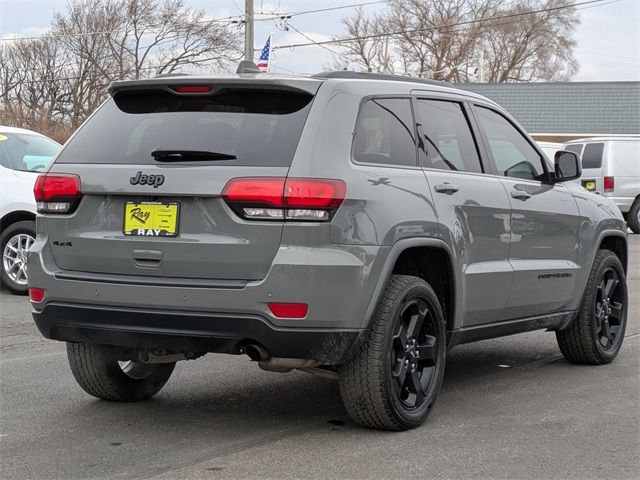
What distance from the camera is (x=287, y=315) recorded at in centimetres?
481

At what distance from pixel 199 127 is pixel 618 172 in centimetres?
1883

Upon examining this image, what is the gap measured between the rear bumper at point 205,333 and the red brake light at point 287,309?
6 cm

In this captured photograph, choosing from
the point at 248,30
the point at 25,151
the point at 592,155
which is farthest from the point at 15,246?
the point at 248,30

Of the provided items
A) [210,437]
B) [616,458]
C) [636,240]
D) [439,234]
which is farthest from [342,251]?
[636,240]

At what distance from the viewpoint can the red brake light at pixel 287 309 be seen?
480 cm

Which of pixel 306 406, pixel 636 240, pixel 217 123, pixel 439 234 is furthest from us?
pixel 636 240

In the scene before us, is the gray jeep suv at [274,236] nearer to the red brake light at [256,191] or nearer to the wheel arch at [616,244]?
the red brake light at [256,191]

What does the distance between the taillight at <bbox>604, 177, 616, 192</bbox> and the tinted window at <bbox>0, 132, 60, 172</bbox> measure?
13700mm

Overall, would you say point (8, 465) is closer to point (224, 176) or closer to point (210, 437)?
point (210, 437)

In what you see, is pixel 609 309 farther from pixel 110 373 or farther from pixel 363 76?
pixel 110 373

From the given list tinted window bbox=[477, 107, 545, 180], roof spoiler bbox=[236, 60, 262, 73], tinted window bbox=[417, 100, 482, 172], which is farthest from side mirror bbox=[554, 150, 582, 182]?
roof spoiler bbox=[236, 60, 262, 73]

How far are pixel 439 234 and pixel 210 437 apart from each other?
154 centimetres

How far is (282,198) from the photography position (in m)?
4.80

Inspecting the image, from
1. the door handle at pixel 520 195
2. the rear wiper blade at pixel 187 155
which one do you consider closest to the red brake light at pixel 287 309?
the rear wiper blade at pixel 187 155
